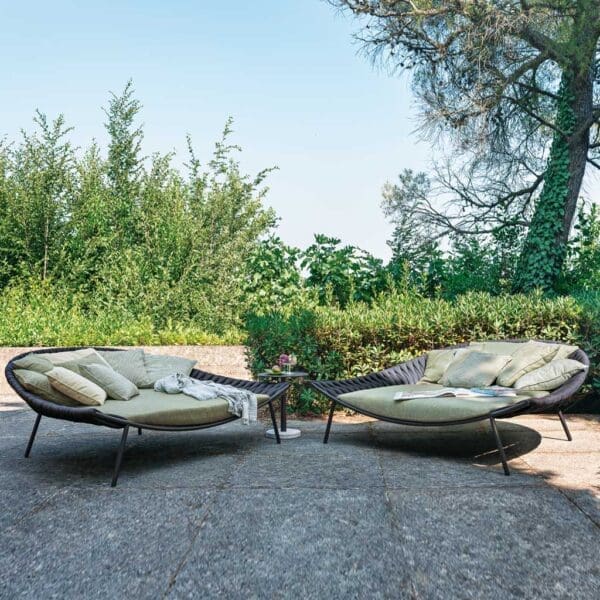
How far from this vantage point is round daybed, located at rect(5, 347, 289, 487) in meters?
3.25

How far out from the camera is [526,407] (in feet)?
11.6

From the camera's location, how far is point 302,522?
2598 millimetres

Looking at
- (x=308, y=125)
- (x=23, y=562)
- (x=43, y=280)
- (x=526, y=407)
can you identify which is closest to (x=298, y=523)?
(x=23, y=562)

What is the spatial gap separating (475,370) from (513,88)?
5.45m

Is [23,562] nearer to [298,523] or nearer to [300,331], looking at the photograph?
[298,523]

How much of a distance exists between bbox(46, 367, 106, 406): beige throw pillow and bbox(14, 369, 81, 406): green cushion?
49 mm

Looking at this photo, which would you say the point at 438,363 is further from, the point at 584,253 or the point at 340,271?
the point at 584,253

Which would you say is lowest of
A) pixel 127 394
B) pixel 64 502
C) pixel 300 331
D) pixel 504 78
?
pixel 64 502

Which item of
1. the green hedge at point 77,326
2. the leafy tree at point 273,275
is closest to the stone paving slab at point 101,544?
the green hedge at point 77,326

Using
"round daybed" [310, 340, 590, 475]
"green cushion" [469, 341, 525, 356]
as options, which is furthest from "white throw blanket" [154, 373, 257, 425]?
"green cushion" [469, 341, 525, 356]

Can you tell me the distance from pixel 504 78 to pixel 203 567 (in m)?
7.38

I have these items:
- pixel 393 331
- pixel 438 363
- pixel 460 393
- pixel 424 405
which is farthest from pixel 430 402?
pixel 393 331

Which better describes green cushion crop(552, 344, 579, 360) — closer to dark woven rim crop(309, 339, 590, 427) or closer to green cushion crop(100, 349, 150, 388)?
dark woven rim crop(309, 339, 590, 427)

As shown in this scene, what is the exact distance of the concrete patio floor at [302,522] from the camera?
82.4 inches
